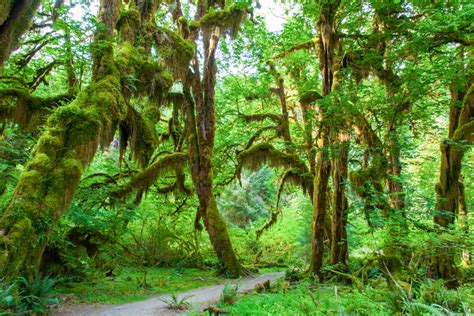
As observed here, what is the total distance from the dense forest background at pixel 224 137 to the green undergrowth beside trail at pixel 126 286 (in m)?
0.22

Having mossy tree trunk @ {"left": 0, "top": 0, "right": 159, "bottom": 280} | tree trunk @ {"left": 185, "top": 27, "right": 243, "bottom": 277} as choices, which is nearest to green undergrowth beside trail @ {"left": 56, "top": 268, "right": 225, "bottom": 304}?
tree trunk @ {"left": 185, "top": 27, "right": 243, "bottom": 277}

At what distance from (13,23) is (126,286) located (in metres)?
6.63

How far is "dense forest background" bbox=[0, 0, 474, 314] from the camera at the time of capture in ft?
17.5

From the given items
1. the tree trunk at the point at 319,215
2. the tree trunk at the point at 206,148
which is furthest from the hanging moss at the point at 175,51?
the tree trunk at the point at 319,215

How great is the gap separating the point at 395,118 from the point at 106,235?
743cm

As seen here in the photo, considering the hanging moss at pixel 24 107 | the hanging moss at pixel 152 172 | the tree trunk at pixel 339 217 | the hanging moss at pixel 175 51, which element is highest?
the hanging moss at pixel 175 51

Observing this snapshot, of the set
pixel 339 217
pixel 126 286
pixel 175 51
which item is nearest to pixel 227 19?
pixel 175 51

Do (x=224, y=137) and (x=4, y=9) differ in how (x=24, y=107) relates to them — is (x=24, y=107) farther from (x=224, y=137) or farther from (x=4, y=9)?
(x=224, y=137)

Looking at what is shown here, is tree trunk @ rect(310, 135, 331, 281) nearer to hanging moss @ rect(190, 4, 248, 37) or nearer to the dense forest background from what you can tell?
the dense forest background

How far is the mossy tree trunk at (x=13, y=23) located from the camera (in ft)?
13.4

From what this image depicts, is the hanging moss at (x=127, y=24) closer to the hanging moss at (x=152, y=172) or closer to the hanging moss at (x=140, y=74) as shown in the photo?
the hanging moss at (x=140, y=74)

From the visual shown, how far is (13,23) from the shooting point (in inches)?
163

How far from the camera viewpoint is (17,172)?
698 centimetres

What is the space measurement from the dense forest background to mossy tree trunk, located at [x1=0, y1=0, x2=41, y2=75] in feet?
0.06
